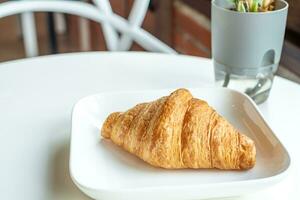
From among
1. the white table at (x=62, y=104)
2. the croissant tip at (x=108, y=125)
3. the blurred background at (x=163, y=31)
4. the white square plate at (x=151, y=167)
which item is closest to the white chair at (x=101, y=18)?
the white table at (x=62, y=104)

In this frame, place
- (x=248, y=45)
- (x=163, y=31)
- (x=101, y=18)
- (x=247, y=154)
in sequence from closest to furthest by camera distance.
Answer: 1. (x=247, y=154)
2. (x=248, y=45)
3. (x=101, y=18)
4. (x=163, y=31)

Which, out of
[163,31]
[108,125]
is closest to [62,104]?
[108,125]

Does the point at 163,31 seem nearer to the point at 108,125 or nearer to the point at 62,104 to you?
the point at 62,104

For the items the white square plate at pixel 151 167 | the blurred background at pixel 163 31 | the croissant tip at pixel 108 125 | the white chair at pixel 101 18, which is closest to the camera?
the white square plate at pixel 151 167

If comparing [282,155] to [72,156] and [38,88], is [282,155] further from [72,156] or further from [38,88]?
[38,88]

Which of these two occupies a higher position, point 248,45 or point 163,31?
point 248,45

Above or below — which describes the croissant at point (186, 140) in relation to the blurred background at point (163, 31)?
above

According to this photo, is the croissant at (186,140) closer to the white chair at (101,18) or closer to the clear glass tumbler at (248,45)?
the clear glass tumbler at (248,45)

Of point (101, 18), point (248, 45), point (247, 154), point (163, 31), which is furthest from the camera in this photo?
point (163, 31)

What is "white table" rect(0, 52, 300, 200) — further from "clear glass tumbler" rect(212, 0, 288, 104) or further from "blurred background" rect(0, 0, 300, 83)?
"blurred background" rect(0, 0, 300, 83)
